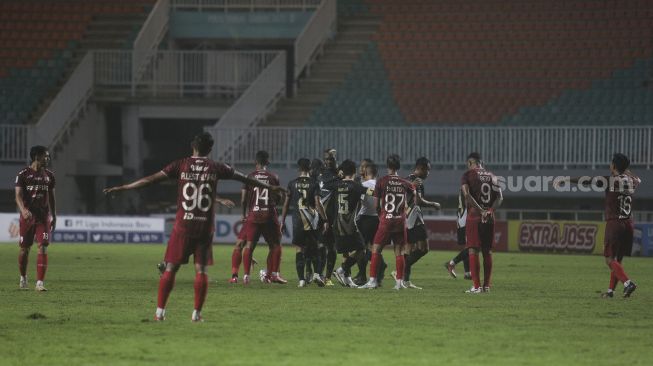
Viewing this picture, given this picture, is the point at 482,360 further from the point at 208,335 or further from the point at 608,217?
the point at 608,217

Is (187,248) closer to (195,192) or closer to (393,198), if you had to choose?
(195,192)

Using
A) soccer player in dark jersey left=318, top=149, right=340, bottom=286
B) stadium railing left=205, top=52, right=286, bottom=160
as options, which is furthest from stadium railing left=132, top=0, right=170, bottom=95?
soccer player in dark jersey left=318, top=149, right=340, bottom=286

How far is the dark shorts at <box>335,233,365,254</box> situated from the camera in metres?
19.9

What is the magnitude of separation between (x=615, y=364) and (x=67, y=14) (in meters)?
39.7

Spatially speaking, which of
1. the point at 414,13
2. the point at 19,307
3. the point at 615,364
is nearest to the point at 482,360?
the point at 615,364

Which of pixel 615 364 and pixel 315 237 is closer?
pixel 615 364

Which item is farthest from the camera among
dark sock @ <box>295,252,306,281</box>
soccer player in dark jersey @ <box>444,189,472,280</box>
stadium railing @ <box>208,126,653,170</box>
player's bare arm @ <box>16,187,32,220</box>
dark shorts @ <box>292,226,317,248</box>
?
stadium railing @ <box>208,126,653,170</box>

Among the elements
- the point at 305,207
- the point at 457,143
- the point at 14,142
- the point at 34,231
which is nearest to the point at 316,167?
the point at 305,207

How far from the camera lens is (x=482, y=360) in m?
10.6

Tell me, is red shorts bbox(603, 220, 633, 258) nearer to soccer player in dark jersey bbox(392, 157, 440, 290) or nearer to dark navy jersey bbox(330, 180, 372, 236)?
soccer player in dark jersey bbox(392, 157, 440, 290)

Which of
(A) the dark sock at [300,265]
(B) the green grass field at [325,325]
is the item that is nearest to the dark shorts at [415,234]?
(B) the green grass field at [325,325]

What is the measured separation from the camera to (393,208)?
19125 millimetres

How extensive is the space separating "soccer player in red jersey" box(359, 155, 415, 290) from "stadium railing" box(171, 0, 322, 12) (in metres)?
27.8

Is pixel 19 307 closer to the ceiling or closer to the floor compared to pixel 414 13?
closer to the floor
